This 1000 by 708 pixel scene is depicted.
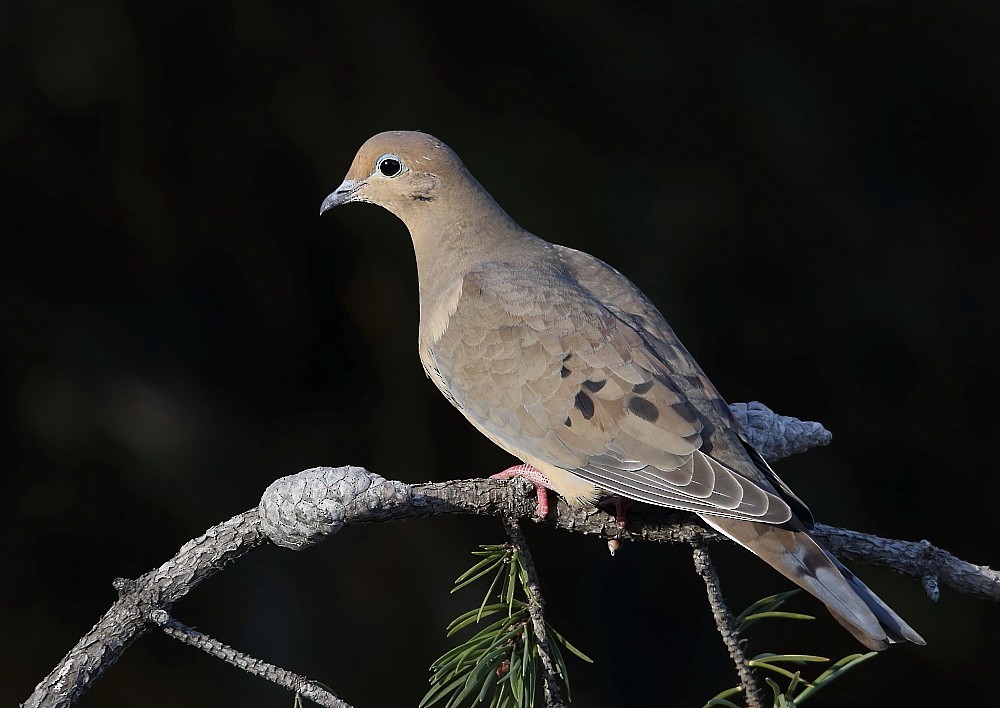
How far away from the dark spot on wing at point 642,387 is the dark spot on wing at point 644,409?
1 cm

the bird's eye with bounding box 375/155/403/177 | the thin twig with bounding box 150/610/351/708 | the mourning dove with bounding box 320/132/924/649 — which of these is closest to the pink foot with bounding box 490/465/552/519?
the mourning dove with bounding box 320/132/924/649

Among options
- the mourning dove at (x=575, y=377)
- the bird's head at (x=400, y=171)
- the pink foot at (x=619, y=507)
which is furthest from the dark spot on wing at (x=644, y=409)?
the bird's head at (x=400, y=171)

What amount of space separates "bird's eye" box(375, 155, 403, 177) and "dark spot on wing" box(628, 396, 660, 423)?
0.66 metres

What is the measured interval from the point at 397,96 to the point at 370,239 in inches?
12.7

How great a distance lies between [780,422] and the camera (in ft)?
5.79

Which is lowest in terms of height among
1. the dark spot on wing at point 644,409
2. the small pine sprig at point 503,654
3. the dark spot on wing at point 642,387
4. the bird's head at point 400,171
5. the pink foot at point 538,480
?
the small pine sprig at point 503,654

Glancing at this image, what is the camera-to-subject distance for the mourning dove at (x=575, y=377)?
1.47 meters

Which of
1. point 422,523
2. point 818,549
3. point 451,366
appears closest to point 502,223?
point 451,366

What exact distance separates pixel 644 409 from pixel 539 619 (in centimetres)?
37

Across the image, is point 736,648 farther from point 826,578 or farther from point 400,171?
point 400,171

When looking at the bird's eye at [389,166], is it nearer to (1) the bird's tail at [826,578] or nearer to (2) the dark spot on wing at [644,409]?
(2) the dark spot on wing at [644,409]

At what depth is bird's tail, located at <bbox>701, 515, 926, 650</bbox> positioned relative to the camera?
134 cm

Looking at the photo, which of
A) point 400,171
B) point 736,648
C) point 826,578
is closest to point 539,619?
point 736,648

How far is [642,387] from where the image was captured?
164 centimetres
